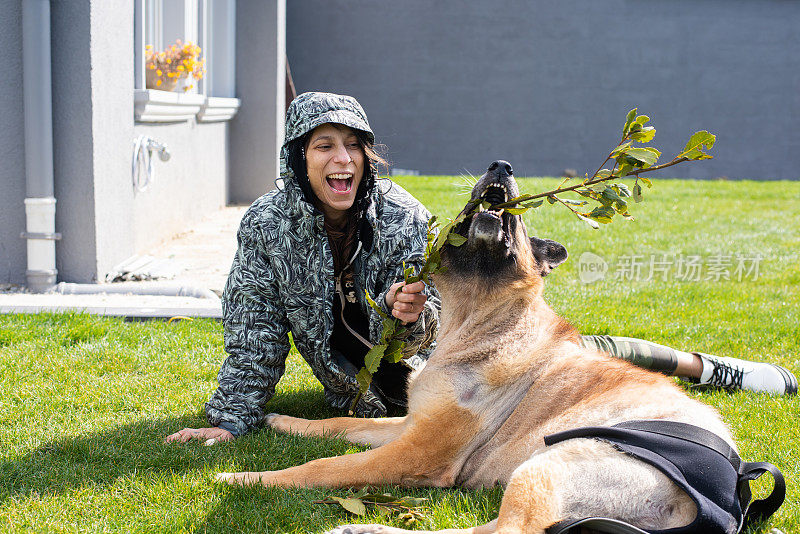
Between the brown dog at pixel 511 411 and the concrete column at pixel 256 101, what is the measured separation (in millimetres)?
9460

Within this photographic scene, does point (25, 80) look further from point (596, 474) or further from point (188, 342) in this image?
point (596, 474)

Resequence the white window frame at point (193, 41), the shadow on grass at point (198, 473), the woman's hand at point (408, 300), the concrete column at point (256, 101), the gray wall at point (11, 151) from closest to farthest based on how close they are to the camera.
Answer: the shadow on grass at point (198, 473)
the woman's hand at point (408, 300)
the gray wall at point (11, 151)
the white window frame at point (193, 41)
the concrete column at point (256, 101)

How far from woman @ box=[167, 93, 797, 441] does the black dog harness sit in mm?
1325

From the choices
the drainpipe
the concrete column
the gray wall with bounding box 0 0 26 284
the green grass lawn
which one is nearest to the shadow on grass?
the green grass lawn

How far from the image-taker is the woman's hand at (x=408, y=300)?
12.4 feet

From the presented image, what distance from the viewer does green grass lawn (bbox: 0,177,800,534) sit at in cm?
317

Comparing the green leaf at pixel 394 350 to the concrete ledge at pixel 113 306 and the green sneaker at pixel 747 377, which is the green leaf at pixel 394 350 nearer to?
the green sneaker at pixel 747 377

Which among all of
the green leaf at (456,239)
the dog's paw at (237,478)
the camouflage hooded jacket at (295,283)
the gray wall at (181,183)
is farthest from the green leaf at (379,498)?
the gray wall at (181,183)

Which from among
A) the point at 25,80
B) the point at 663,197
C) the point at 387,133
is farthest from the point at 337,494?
the point at 387,133

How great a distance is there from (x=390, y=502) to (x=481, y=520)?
0.38 meters

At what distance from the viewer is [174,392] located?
15.0ft

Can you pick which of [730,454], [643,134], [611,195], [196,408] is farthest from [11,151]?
[730,454]

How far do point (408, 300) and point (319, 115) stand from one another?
3.46 ft

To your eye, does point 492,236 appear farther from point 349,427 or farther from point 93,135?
point 93,135
